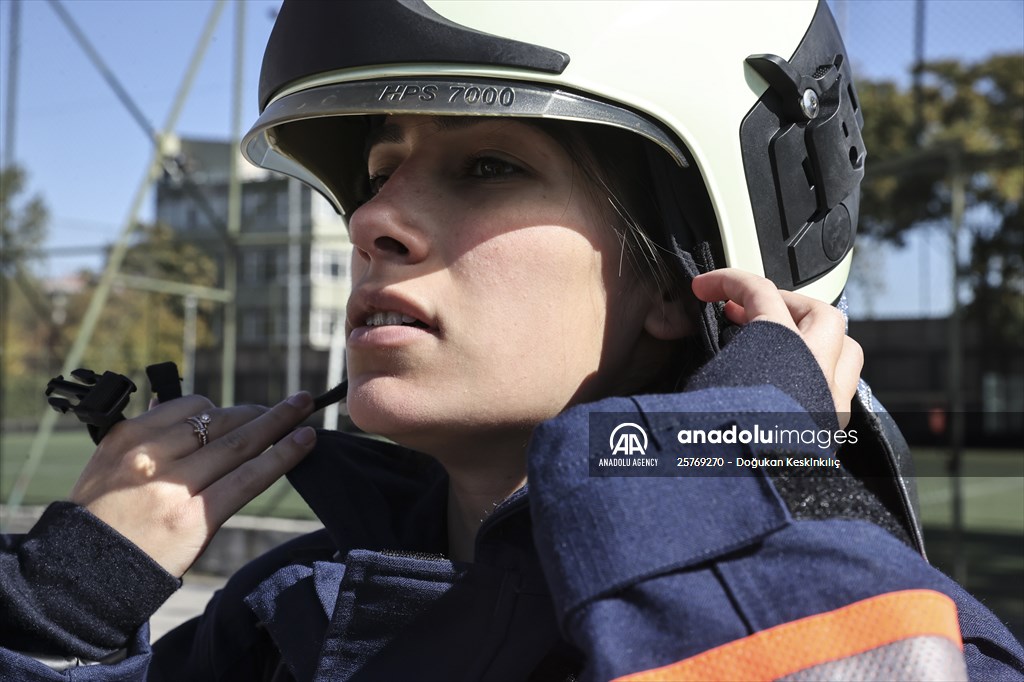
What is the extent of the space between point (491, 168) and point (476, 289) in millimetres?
174

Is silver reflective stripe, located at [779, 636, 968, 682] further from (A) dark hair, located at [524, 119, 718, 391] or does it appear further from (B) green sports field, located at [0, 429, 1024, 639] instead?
(B) green sports field, located at [0, 429, 1024, 639]

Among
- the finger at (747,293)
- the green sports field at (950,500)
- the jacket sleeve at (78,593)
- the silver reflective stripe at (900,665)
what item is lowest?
the green sports field at (950,500)

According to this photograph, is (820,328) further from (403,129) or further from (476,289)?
(403,129)

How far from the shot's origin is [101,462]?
140 centimetres

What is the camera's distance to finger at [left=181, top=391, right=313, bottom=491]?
1.42m

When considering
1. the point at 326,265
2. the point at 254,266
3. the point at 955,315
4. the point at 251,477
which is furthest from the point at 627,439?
the point at 254,266

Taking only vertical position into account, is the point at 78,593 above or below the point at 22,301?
above

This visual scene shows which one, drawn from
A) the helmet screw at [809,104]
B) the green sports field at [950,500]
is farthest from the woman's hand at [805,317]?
the green sports field at [950,500]

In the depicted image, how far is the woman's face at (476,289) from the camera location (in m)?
1.20

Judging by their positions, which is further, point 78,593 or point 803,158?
point 803,158

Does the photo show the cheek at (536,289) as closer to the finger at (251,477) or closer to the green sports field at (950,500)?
the finger at (251,477)

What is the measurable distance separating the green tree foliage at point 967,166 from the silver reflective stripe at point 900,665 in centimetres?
634

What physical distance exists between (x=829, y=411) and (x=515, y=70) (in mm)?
564

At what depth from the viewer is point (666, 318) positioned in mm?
1384
